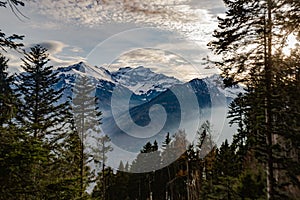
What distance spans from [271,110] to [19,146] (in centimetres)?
923

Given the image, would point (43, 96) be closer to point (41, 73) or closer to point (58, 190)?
point (41, 73)

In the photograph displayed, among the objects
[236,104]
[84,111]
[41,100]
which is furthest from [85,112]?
[236,104]

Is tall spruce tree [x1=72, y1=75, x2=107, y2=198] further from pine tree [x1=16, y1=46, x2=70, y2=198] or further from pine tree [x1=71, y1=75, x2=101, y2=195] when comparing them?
pine tree [x1=16, y1=46, x2=70, y2=198]

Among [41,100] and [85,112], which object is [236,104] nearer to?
[41,100]

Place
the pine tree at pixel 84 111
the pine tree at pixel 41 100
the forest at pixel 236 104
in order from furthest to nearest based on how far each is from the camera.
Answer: the pine tree at pixel 84 111 → the pine tree at pixel 41 100 → the forest at pixel 236 104

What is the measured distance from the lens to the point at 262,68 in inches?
526

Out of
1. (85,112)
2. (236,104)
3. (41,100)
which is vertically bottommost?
(236,104)

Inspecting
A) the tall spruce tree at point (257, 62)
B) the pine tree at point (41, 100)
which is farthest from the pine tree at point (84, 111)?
the tall spruce tree at point (257, 62)

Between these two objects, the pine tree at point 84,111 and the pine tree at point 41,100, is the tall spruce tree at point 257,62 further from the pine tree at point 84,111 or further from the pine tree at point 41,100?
the pine tree at point 84,111

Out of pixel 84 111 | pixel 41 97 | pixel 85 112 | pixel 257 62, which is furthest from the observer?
pixel 85 112

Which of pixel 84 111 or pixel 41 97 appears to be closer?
pixel 41 97

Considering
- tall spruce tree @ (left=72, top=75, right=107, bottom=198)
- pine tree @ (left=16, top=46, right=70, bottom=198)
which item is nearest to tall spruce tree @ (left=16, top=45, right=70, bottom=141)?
pine tree @ (left=16, top=46, right=70, bottom=198)

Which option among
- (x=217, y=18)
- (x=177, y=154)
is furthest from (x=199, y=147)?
(x=217, y=18)

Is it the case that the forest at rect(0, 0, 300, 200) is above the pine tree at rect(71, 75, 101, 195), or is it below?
below
